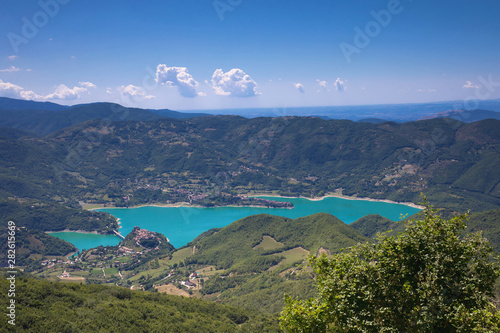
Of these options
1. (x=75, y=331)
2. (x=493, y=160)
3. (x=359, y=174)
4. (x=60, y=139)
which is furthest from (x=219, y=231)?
(x=60, y=139)

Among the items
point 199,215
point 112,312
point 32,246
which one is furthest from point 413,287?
point 199,215

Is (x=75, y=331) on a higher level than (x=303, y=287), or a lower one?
higher

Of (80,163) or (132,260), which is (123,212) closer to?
(132,260)

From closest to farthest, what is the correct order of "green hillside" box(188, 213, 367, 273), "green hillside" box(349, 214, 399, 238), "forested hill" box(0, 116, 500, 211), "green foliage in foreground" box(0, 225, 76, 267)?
"green hillside" box(188, 213, 367, 273)
"green foliage in foreground" box(0, 225, 76, 267)
"green hillside" box(349, 214, 399, 238)
"forested hill" box(0, 116, 500, 211)

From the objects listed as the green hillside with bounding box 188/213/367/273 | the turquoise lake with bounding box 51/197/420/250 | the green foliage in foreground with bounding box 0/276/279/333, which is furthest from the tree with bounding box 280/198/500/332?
Result: the turquoise lake with bounding box 51/197/420/250

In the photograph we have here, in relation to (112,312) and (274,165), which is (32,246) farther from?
(274,165)

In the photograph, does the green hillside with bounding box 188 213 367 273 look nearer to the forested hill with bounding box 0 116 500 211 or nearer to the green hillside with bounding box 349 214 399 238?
the green hillside with bounding box 349 214 399 238
